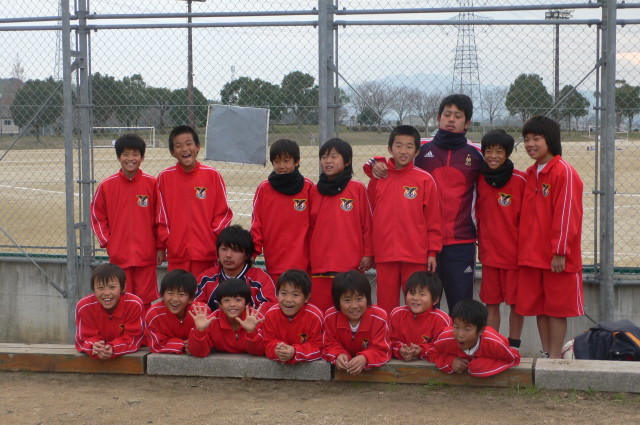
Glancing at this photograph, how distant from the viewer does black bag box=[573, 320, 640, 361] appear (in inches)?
191

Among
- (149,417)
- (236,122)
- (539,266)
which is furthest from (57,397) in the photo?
(539,266)

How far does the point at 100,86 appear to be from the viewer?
7066 mm

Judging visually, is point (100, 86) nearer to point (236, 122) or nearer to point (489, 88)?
point (236, 122)

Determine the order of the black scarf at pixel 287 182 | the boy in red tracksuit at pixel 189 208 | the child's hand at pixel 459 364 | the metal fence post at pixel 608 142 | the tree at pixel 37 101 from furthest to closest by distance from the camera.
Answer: the tree at pixel 37 101, the metal fence post at pixel 608 142, the boy in red tracksuit at pixel 189 208, the black scarf at pixel 287 182, the child's hand at pixel 459 364

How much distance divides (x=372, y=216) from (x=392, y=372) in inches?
45.1

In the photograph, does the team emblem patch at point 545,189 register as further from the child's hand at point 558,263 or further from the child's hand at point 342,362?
the child's hand at point 342,362

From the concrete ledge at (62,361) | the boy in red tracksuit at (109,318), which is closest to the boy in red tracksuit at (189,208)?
the boy in red tracksuit at (109,318)

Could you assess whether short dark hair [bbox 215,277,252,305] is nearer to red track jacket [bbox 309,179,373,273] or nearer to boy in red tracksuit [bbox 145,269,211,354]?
→ boy in red tracksuit [bbox 145,269,211,354]

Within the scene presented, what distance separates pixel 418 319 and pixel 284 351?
Result: 884mm

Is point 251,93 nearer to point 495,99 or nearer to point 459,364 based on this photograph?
point 495,99

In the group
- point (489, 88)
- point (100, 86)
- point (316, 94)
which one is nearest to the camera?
point (489, 88)

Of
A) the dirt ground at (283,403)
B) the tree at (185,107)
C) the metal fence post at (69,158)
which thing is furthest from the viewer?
the tree at (185,107)

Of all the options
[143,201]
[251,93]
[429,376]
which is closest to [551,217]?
[429,376]

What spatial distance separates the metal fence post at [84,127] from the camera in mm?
6598
